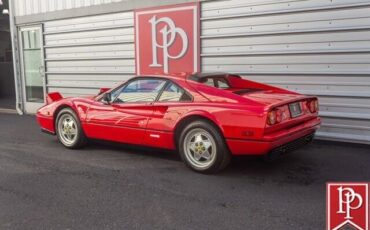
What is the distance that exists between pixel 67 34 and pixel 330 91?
6.89 m

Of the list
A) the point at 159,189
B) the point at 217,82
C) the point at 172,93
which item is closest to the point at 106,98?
the point at 172,93

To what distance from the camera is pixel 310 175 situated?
→ 502 centimetres

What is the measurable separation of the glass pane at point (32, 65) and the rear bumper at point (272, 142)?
26.8ft

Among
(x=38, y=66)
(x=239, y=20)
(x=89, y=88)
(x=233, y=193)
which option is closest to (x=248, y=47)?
(x=239, y=20)

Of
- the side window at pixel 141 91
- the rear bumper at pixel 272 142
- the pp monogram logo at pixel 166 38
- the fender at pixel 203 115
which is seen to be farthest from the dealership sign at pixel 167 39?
the rear bumper at pixel 272 142

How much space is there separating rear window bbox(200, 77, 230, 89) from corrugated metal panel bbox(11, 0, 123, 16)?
4.80 meters

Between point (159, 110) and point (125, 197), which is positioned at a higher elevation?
point (159, 110)

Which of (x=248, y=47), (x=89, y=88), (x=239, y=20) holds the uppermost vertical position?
(x=239, y=20)

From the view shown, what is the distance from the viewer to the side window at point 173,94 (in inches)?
210

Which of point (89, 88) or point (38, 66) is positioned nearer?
point (89, 88)

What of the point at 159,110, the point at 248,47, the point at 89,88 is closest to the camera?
the point at 159,110

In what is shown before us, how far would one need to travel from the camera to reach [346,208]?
3014 mm

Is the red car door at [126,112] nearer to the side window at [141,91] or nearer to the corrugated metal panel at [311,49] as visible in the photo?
the side window at [141,91]

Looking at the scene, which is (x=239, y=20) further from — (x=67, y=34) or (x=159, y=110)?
(x=67, y=34)
